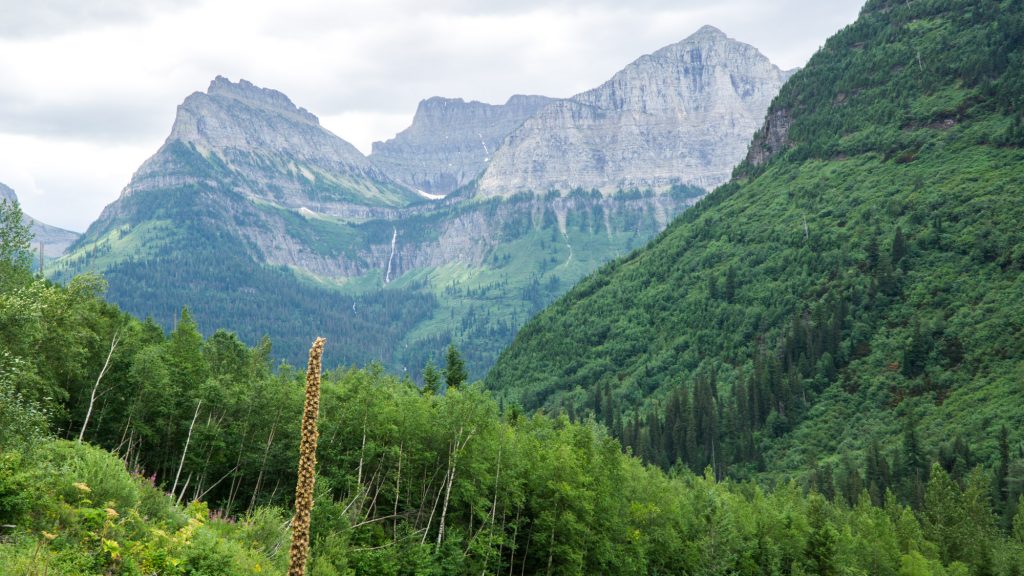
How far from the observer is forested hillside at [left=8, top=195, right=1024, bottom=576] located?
40531 millimetres

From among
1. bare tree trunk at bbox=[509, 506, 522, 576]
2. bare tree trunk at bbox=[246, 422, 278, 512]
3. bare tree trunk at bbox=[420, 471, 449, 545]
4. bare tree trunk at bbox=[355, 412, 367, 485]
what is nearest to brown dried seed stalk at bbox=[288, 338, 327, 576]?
bare tree trunk at bbox=[420, 471, 449, 545]

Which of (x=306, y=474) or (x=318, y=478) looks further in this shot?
(x=318, y=478)

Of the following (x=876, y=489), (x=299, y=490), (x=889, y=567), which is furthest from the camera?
(x=876, y=489)

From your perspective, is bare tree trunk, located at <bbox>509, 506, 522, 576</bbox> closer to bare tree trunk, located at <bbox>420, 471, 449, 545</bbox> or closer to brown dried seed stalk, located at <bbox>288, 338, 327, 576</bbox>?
bare tree trunk, located at <bbox>420, 471, 449, 545</bbox>

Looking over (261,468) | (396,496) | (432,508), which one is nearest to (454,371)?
(432,508)

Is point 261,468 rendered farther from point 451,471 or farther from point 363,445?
point 451,471

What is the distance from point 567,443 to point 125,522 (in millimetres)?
47456

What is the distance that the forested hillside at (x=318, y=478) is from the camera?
133 ft

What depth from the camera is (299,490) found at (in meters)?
19.3

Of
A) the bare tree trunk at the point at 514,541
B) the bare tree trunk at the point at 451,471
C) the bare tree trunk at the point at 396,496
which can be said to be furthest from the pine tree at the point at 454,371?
the bare tree trunk at the point at 451,471

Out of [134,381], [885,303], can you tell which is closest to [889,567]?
[134,381]

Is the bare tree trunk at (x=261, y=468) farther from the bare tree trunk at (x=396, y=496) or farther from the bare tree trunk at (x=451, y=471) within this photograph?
the bare tree trunk at (x=451, y=471)

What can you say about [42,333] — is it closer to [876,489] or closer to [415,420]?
[415,420]

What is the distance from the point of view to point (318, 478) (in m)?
59.2
